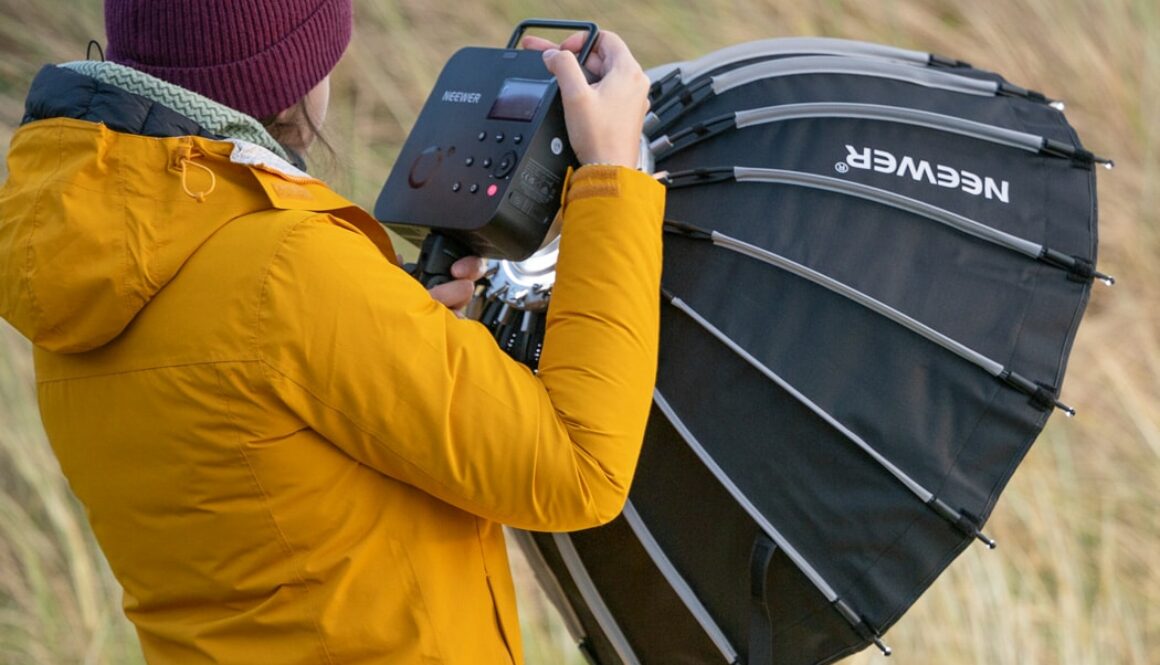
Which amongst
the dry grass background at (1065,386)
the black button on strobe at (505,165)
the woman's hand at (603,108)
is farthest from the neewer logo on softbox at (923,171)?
the dry grass background at (1065,386)

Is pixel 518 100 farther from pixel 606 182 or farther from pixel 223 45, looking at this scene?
pixel 223 45

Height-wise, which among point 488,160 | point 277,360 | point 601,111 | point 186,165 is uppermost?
point 601,111

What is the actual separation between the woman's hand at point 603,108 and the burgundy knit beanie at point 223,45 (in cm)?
28

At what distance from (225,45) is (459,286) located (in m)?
0.36

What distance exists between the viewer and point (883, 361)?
1.42m

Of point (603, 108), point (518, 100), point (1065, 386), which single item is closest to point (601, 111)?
point (603, 108)

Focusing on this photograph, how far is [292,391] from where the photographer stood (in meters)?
1.16

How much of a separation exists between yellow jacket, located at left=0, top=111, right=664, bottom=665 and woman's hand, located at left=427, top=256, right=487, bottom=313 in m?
0.10

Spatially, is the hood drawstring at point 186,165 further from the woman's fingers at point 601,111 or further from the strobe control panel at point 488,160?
the woman's fingers at point 601,111

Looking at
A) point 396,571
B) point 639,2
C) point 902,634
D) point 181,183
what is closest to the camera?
point 181,183

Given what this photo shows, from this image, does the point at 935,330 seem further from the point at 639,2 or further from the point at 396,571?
the point at 639,2

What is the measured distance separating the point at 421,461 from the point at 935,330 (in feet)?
2.03

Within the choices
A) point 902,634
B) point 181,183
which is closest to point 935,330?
point 181,183

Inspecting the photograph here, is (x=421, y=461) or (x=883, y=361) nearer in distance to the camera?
(x=421, y=461)
